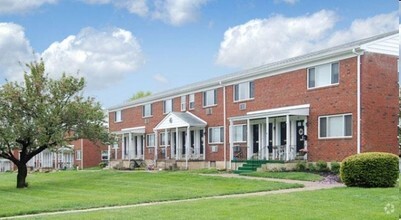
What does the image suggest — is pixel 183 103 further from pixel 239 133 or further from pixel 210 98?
pixel 239 133

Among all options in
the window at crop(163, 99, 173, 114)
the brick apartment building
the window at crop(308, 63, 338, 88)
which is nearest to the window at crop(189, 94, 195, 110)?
the brick apartment building

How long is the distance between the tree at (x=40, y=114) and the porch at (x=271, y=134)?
27.3ft

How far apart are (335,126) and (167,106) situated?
17264 millimetres

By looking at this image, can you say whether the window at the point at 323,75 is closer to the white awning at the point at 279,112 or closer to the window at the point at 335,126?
the white awning at the point at 279,112

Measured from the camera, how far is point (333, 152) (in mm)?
24703

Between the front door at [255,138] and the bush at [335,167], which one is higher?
the front door at [255,138]

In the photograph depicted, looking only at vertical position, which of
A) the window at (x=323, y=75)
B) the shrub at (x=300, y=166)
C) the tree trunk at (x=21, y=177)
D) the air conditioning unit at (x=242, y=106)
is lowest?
the tree trunk at (x=21, y=177)

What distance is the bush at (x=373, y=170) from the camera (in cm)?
1767

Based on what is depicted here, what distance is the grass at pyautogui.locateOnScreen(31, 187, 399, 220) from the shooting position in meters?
11.5

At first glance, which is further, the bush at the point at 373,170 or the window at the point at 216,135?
the window at the point at 216,135

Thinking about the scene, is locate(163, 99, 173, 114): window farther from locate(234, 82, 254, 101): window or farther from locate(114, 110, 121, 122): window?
locate(114, 110, 121, 122): window

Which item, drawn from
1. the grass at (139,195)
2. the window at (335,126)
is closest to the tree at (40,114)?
the grass at (139,195)

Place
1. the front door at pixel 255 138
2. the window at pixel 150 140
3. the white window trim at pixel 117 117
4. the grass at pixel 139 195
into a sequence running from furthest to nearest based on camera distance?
the white window trim at pixel 117 117, the window at pixel 150 140, the front door at pixel 255 138, the grass at pixel 139 195

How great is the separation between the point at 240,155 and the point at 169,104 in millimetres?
10120
